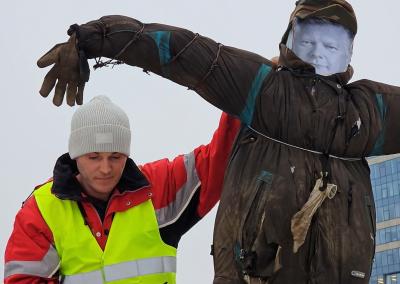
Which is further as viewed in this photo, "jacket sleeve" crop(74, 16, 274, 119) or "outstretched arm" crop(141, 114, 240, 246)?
"outstretched arm" crop(141, 114, 240, 246)

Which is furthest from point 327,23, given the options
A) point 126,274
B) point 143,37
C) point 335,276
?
point 126,274

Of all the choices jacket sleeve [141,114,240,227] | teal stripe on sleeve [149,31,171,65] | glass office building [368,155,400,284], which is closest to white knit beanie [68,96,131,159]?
jacket sleeve [141,114,240,227]

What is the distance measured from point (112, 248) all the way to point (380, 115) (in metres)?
1.63

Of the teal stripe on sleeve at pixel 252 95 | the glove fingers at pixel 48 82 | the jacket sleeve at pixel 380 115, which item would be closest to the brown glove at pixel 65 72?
the glove fingers at pixel 48 82

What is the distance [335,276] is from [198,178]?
1.13m

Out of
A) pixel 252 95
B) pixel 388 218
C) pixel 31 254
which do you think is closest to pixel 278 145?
pixel 252 95

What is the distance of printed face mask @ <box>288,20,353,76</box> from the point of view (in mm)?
4660

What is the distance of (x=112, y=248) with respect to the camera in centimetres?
496

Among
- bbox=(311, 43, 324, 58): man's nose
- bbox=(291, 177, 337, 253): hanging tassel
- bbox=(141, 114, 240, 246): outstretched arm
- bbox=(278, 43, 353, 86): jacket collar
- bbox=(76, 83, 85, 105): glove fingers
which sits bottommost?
bbox=(291, 177, 337, 253): hanging tassel

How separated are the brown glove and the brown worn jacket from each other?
72 millimetres

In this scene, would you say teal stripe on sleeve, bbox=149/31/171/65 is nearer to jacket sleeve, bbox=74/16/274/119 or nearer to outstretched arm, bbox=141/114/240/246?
jacket sleeve, bbox=74/16/274/119

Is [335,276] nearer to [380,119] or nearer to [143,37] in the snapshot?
[380,119]

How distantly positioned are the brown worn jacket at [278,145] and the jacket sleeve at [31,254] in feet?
3.26

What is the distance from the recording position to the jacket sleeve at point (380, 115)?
4.63 m
